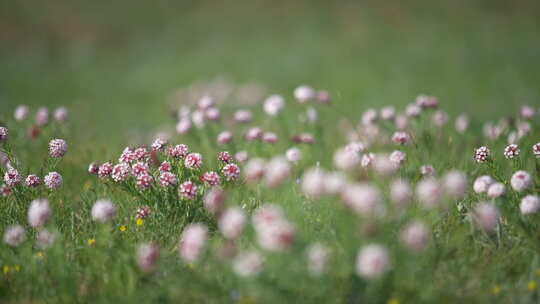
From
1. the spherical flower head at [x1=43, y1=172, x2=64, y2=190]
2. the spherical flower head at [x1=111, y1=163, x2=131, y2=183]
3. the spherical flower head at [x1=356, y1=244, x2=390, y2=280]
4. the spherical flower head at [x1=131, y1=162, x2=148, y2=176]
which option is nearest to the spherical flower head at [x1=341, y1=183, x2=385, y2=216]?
the spherical flower head at [x1=356, y1=244, x2=390, y2=280]

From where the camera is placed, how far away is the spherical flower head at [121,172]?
2541 mm

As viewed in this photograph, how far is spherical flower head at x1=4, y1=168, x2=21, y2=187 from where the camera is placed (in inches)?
103

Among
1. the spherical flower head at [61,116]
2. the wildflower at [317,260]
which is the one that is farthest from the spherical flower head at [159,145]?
the spherical flower head at [61,116]

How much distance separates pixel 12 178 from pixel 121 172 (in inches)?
27.4

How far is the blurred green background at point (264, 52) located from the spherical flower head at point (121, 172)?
9.49ft

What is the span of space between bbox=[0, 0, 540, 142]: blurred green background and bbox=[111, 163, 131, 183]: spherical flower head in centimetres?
289

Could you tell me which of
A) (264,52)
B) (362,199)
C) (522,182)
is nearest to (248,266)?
(362,199)

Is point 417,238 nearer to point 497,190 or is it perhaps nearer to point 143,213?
point 497,190

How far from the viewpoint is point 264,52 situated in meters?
11.2

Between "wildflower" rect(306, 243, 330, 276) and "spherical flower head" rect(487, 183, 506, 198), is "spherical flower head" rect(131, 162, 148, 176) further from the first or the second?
"spherical flower head" rect(487, 183, 506, 198)

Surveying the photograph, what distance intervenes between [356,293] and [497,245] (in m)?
0.97

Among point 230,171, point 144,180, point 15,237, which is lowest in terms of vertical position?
point 15,237

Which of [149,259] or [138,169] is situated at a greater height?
[138,169]

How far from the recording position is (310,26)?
11992 mm
